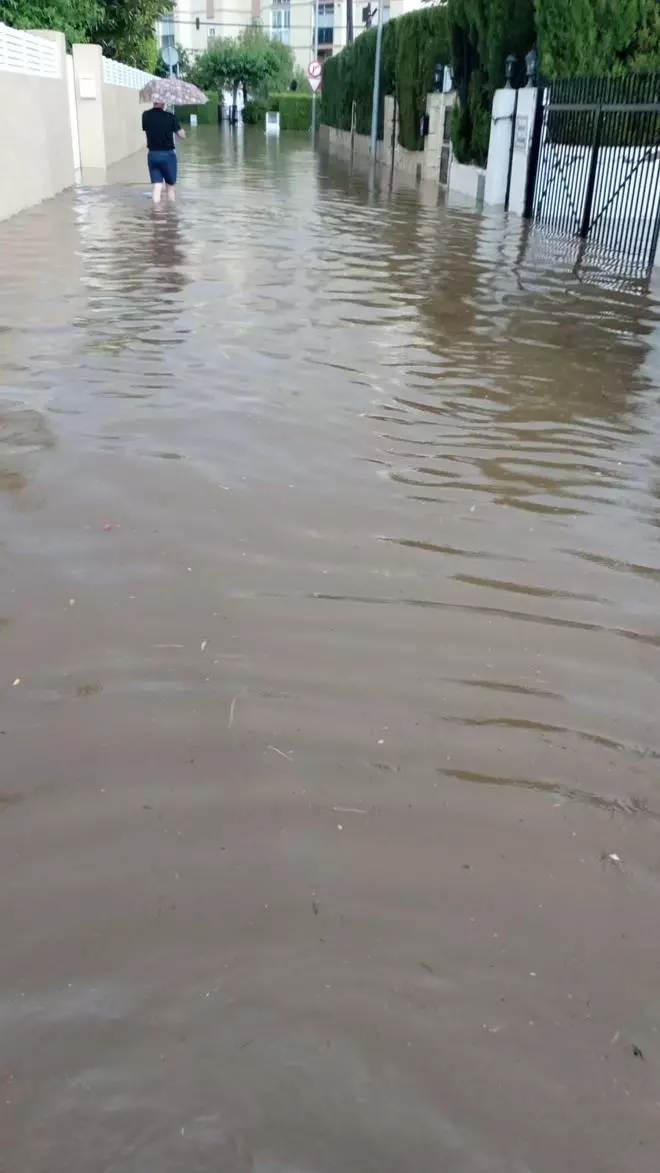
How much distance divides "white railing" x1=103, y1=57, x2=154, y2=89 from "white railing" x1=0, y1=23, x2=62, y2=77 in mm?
5447

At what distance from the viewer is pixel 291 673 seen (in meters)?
3.45

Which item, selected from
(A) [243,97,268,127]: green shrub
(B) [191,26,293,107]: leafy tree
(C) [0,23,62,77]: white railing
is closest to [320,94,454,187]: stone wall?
(C) [0,23,62,77]: white railing

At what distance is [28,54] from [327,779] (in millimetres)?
16900

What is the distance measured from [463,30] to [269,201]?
16.8 feet

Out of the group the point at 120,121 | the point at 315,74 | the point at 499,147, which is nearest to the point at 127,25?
the point at 120,121

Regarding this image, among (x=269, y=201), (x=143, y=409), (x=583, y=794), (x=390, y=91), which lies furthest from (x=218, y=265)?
(x=390, y=91)

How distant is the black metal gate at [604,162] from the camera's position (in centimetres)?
1255

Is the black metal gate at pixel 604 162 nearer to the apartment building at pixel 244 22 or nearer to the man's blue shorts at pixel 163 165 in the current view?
the man's blue shorts at pixel 163 165

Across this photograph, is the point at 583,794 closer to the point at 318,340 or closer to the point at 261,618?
the point at 261,618

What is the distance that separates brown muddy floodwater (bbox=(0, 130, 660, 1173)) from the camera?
2021 millimetres

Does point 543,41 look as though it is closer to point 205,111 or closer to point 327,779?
point 327,779

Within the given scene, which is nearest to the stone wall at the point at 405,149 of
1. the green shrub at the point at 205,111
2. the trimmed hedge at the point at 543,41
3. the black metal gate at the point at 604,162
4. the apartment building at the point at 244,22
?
the trimmed hedge at the point at 543,41

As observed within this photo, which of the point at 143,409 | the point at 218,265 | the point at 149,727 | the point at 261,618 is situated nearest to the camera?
the point at 149,727

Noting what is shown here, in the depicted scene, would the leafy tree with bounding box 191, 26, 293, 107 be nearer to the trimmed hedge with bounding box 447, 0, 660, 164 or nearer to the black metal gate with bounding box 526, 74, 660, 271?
the trimmed hedge with bounding box 447, 0, 660, 164
